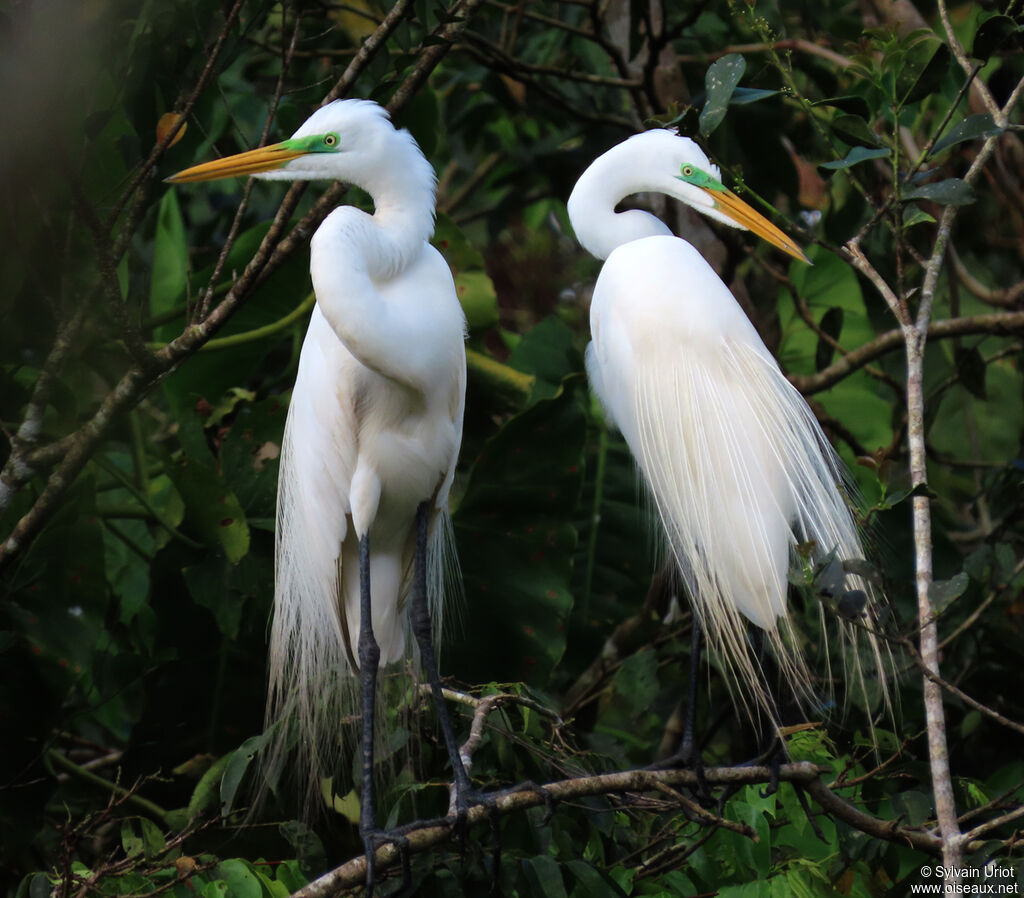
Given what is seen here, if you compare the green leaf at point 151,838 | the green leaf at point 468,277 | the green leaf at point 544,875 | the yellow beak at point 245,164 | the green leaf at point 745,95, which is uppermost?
the yellow beak at point 245,164

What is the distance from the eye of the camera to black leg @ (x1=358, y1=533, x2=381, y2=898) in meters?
1.84

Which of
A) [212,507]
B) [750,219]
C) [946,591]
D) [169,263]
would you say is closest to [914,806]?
[946,591]

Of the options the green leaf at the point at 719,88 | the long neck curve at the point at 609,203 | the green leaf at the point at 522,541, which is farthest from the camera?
the green leaf at the point at 522,541

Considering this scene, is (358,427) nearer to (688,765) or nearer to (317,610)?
(317,610)

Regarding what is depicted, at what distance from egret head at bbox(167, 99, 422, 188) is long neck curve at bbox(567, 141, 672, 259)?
1.57ft

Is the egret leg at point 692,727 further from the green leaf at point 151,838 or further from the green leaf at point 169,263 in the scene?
the green leaf at point 169,263

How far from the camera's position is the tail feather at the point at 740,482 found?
2.04 m

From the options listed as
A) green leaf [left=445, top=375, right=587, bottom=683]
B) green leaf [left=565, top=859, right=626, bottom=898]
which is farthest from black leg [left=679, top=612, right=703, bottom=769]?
green leaf [left=565, top=859, right=626, bottom=898]

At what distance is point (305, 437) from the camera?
6.89 ft

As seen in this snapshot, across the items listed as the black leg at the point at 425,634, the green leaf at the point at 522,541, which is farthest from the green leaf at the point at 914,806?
the green leaf at the point at 522,541

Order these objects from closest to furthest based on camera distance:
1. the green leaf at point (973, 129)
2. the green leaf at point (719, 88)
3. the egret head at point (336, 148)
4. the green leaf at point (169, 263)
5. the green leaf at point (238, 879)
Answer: the green leaf at point (238, 879), the green leaf at point (973, 129), the green leaf at point (719, 88), the egret head at point (336, 148), the green leaf at point (169, 263)

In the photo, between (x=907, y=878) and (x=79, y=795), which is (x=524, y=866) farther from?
(x=79, y=795)

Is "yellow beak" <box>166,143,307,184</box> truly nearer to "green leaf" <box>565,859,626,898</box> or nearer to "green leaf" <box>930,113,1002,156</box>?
"green leaf" <box>930,113,1002,156</box>

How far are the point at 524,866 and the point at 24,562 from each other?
130cm
